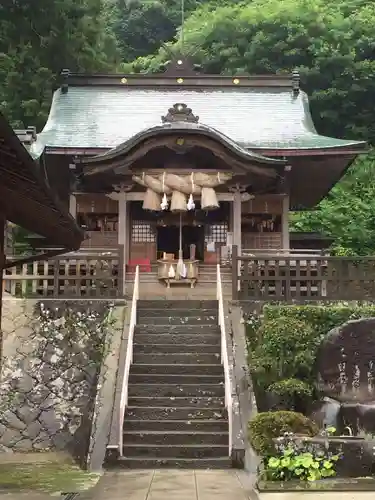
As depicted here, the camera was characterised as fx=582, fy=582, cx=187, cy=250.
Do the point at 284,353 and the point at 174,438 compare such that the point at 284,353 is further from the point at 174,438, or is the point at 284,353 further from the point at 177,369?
the point at 174,438

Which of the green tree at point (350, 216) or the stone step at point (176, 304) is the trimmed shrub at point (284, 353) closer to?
the stone step at point (176, 304)

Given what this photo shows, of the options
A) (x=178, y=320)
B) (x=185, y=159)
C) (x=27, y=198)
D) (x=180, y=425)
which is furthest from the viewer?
(x=185, y=159)

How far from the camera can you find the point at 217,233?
17734mm

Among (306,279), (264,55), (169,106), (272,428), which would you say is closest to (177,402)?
(272,428)

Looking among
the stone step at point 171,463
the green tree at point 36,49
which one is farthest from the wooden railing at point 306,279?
the green tree at point 36,49

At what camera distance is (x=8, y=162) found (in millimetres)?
4738

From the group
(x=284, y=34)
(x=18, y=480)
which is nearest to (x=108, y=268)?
(x=18, y=480)

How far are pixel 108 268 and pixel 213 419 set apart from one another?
196 inches

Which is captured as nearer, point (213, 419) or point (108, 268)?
point (213, 419)

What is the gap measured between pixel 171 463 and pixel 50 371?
140 inches

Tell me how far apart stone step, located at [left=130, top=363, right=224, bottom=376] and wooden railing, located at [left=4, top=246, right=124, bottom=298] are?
288 centimetres

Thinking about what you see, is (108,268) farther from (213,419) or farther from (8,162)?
(8,162)

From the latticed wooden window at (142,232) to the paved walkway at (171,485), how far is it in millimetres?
9763

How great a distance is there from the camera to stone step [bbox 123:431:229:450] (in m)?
9.24
